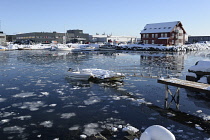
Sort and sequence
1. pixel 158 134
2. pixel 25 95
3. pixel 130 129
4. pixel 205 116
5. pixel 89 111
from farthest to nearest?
pixel 25 95 < pixel 89 111 < pixel 205 116 < pixel 130 129 < pixel 158 134

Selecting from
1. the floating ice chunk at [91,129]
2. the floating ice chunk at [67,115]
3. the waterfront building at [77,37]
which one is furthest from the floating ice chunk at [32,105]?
the waterfront building at [77,37]

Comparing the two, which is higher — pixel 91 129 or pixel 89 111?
pixel 89 111

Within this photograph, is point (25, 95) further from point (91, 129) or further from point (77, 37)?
point (77, 37)

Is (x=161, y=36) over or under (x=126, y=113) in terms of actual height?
over

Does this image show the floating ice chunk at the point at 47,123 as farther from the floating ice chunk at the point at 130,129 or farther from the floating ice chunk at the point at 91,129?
the floating ice chunk at the point at 130,129

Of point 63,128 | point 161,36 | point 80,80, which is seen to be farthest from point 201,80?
point 161,36

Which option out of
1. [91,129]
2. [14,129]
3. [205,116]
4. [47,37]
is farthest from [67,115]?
[47,37]

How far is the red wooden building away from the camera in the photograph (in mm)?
77312

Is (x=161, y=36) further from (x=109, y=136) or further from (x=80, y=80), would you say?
(x=109, y=136)

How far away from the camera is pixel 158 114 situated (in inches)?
419

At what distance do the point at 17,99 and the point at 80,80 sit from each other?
738cm

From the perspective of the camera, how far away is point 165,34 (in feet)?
254

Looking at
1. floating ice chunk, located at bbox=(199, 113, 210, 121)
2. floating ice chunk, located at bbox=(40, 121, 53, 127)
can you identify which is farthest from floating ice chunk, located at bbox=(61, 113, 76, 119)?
floating ice chunk, located at bbox=(199, 113, 210, 121)

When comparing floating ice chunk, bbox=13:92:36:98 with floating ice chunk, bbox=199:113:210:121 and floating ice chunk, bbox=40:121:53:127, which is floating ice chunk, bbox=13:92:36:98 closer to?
floating ice chunk, bbox=40:121:53:127
